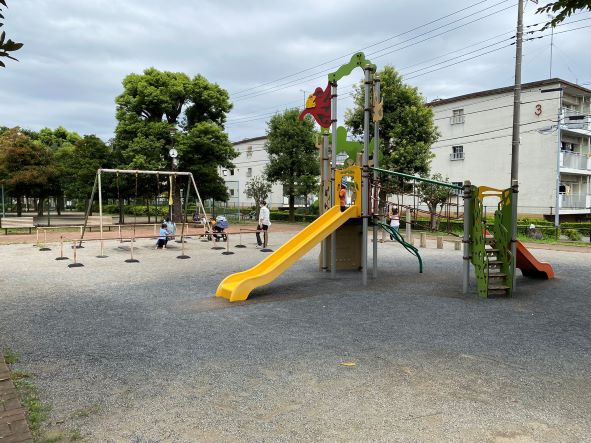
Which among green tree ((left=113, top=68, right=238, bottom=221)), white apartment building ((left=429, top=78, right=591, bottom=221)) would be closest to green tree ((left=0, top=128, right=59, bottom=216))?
green tree ((left=113, top=68, right=238, bottom=221))

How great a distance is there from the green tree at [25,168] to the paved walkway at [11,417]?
1101 inches

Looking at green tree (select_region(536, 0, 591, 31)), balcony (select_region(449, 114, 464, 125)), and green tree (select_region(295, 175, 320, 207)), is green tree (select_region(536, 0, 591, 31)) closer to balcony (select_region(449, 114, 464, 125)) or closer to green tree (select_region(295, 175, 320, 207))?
green tree (select_region(295, 175, 320, 207))

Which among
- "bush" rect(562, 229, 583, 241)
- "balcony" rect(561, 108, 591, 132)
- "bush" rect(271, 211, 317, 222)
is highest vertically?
"balcony" rect(561, 108, 591, 132)

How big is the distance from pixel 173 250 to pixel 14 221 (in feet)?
37.2

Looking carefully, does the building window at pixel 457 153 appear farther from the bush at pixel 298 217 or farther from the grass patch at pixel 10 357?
the grass patch at pixel 10 357

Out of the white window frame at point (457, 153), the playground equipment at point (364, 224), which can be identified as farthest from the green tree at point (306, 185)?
the playground equipment at point (364, 224)

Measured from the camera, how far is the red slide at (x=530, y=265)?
9336mm

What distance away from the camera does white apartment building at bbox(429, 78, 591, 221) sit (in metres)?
27.2

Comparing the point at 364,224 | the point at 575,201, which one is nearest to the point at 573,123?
the point at 575,201

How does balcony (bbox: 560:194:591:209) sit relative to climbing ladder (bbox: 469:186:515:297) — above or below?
above

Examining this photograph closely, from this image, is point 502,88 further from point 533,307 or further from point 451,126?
point 533,307

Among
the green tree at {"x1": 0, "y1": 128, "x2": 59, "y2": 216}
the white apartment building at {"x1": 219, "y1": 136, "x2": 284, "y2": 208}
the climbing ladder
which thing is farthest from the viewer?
the white apartment building at {"x1": 219, "y1": 136, "x2": 284, "y2": 208}

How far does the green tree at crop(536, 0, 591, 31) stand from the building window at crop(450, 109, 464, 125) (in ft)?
83.5

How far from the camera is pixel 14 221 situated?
2119 centimetres
